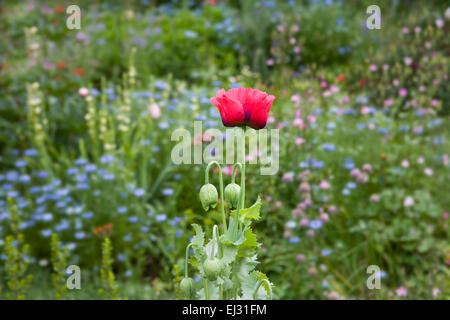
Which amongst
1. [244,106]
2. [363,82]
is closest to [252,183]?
[244,106]

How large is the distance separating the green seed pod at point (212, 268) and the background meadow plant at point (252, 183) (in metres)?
0.66

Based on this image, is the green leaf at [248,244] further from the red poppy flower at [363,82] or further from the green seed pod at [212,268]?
the red poppy flower at [363,82]

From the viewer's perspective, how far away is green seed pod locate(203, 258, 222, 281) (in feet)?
3.97

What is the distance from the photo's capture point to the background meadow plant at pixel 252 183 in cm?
267

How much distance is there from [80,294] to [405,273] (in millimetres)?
1630

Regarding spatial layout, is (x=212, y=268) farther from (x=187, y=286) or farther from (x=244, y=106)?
(x=244, y=106)

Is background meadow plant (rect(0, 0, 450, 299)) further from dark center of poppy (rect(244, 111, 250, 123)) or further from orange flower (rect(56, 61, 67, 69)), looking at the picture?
dark center of poppy (rect(244, 111, 250, 123))

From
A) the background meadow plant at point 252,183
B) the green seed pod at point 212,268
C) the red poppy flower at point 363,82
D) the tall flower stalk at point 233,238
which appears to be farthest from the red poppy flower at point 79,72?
the green seed pod at point 212,268

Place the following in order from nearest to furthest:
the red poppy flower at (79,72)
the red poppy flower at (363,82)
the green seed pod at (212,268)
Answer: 1. the green seed pod at (212,268)
2. the red poppy flower at (363,82)
3. the red poppy flower at (79,72)

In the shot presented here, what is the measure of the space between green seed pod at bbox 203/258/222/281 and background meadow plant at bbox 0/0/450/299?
2.15ft

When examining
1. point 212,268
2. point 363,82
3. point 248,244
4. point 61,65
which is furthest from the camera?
point 61,65

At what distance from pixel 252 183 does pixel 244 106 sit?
4.94ft

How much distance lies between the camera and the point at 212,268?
1.21 meters

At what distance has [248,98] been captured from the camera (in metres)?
1.23
